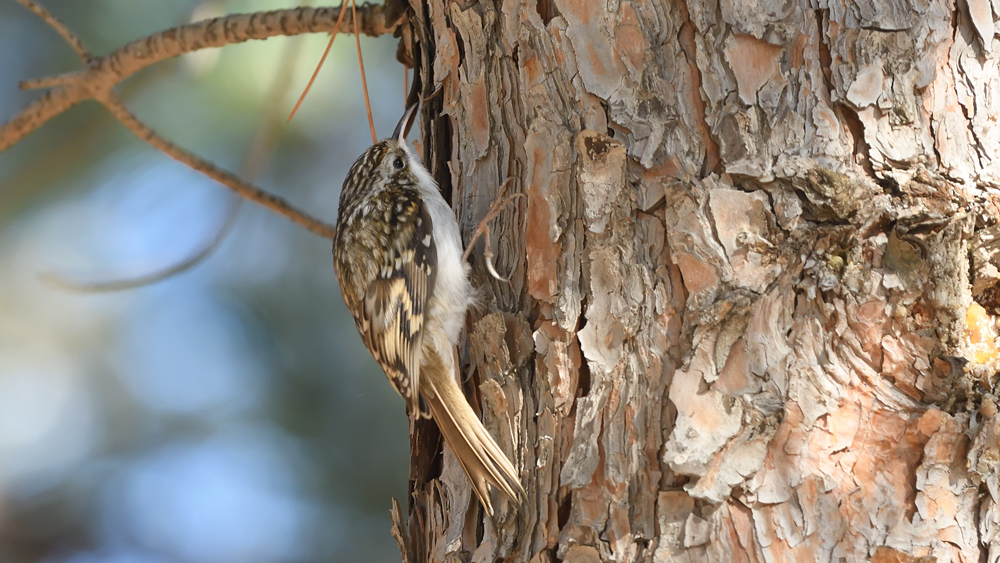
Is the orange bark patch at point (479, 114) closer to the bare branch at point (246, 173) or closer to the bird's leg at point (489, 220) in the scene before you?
the bird's leg at point (489, 220)

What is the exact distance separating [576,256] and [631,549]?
1.65ft

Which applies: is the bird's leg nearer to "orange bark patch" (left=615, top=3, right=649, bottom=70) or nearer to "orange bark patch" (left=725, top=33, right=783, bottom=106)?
"orange bark patch" (left=615, top=3, right=649, bottom=70)

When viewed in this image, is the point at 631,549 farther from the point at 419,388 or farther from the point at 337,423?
the point at 337,423

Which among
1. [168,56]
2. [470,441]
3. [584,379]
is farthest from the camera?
[168,56]

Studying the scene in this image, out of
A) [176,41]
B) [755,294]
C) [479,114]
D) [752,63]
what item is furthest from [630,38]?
→ [176,41]

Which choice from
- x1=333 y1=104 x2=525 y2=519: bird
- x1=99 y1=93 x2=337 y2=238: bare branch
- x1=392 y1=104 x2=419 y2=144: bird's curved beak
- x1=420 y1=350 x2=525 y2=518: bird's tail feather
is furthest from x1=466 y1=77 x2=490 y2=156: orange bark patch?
x1=99 y1=93 x2=337 y2=238: bare branch

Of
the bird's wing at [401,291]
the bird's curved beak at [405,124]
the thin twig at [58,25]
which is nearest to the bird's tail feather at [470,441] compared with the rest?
the bird's wing at [401,291]

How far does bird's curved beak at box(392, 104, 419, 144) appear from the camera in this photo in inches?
82.8

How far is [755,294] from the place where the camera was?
4.34 feet

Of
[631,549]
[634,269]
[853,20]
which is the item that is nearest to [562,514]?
[631,549]

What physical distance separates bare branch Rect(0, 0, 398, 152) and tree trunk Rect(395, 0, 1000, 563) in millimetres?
811

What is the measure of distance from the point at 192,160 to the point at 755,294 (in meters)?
1.68

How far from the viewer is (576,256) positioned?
1476 millimetres

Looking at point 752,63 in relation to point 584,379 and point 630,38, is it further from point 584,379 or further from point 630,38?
point 584,379
